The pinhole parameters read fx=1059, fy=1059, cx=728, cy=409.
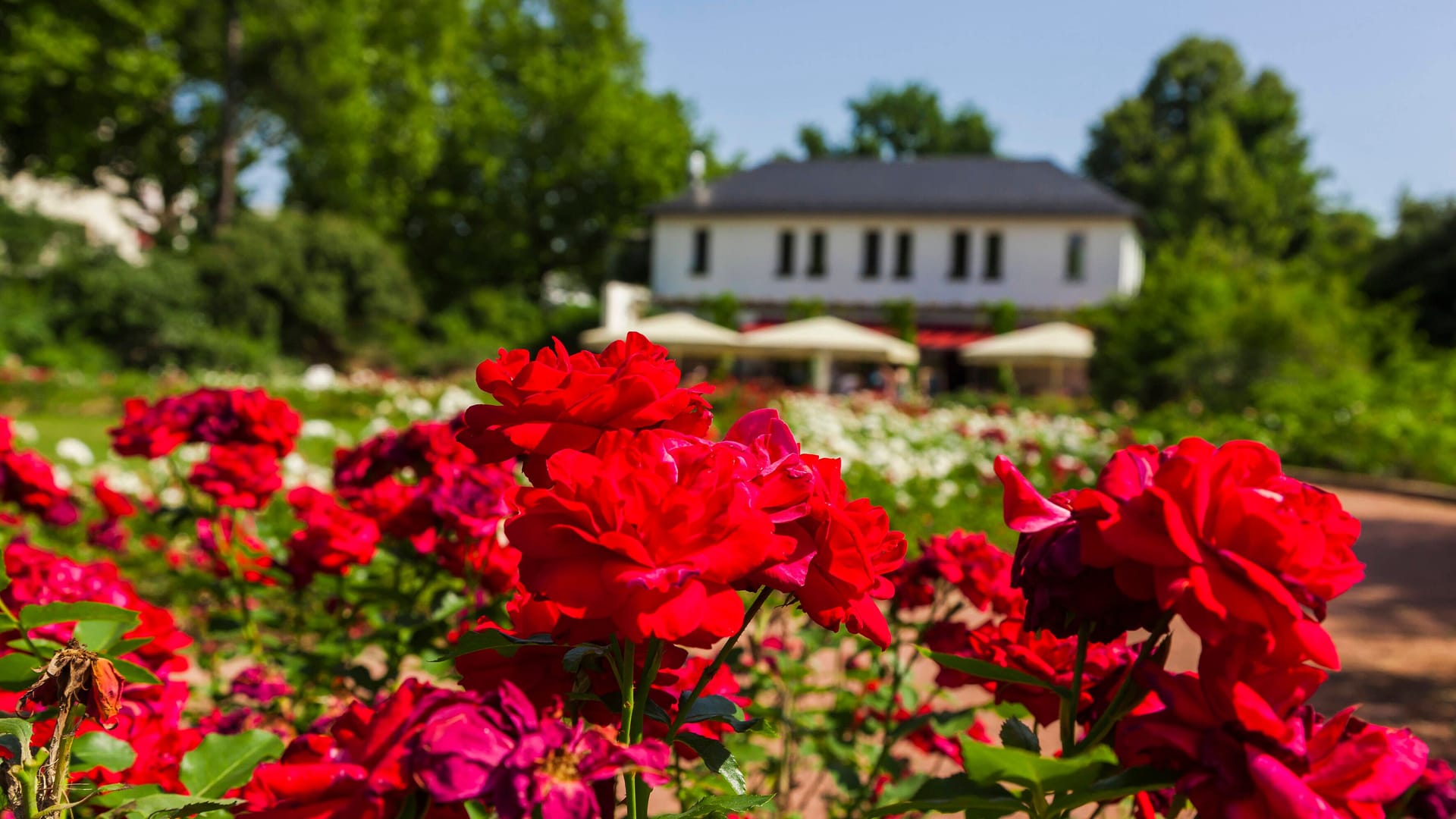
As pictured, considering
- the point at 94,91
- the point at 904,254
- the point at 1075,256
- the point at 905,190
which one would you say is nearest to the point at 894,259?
the point at 904,254

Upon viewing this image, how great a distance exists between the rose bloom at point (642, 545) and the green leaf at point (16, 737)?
41 centimetres

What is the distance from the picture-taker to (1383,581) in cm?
695

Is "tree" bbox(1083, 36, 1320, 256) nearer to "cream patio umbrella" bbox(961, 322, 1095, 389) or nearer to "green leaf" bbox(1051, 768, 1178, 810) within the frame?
"cream patio umbrella" bbox(961, 322, 1095, 389)

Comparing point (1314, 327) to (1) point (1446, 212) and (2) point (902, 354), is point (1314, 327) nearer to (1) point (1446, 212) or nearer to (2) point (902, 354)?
(2) point (902, 354)

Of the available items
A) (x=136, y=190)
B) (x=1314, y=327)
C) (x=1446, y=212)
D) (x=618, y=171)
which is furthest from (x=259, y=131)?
(x=1446, y=212)

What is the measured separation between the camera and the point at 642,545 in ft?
2.32

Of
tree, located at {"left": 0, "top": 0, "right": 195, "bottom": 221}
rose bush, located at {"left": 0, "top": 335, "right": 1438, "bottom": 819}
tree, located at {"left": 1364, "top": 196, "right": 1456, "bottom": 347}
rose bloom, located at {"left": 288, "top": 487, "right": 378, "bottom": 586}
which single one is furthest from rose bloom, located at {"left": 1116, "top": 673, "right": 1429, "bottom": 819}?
tree, located at {"left": 1364, "top": 196, "right": 1456, "bottom": 347}

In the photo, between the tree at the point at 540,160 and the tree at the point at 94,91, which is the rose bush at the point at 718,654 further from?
the tree at the point at 540,160

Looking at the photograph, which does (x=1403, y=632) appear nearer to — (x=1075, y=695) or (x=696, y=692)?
(x=1075, y=695)

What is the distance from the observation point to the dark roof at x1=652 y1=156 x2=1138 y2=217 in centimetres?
2923

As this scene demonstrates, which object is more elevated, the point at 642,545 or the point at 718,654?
the point at 642,545

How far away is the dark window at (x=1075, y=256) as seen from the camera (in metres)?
28.6

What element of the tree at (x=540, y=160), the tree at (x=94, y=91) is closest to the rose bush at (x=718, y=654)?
the tree at (x=94, y=91)

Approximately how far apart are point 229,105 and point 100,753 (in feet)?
97.1
